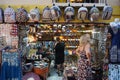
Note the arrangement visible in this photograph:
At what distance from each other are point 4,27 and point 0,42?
46 centimetres

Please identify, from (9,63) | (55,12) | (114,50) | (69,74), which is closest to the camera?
(114,50)

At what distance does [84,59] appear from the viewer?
388 inches

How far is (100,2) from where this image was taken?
10.4 meters

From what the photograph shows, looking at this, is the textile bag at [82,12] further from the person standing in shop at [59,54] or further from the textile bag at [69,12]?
the person standing in shop at [59,54]

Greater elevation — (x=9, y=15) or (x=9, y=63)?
(x=9, y=15)

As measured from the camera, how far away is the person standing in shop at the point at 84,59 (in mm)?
9805

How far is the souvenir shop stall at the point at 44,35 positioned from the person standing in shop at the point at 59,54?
11 centimetres

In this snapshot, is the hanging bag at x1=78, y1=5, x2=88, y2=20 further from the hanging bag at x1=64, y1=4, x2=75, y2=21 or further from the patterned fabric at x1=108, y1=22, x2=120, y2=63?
the patterned fabric at x1=108, y1=22, x2=120, y2=63

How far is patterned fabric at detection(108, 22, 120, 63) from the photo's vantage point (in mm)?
9070

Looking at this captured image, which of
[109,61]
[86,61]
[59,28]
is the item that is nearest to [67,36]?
[59,28]

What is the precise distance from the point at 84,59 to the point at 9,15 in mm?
2516

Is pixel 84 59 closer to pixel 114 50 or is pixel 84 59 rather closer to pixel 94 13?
pixel 114 50

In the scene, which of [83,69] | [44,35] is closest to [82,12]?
[44,35]

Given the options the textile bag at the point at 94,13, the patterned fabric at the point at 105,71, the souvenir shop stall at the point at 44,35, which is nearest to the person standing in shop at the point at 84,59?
the souvenir shop stall at the point at 44,35
